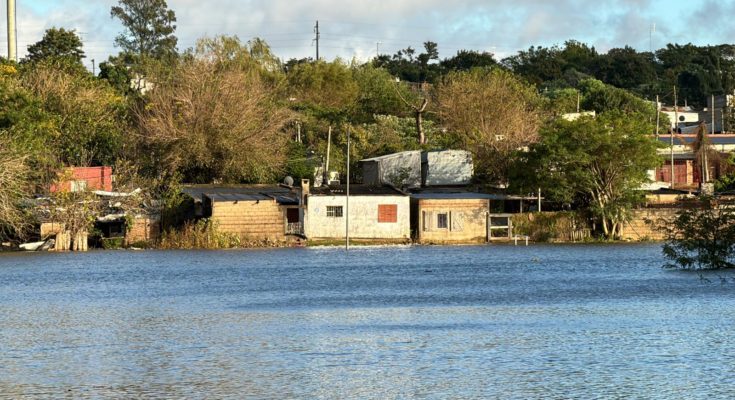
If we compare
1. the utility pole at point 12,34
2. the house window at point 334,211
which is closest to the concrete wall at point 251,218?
the house window at point 334,211

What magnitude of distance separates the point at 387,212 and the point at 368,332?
122ft

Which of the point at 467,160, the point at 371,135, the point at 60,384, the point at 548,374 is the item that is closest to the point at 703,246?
the point at 548,374

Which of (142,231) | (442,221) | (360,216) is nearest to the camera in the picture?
(142,231)

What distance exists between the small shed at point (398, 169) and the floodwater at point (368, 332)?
22.7 m

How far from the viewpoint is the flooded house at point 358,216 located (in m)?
65.8

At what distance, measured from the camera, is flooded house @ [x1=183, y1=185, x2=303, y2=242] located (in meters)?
63.3

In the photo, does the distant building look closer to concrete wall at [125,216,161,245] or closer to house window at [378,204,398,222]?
concrete wall at [125,216,161,245]

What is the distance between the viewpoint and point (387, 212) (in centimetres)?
6650

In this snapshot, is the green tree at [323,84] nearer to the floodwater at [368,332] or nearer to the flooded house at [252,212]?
the flooded house at [252,212]

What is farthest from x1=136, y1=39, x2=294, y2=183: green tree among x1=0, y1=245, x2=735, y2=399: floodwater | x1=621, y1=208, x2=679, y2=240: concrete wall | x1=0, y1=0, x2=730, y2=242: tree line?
x1=621, y1=208, x2=679, y2=240: concrete wall

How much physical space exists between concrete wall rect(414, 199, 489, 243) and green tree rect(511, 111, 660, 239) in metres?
3.69

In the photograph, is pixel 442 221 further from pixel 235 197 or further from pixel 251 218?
pixel 235 197

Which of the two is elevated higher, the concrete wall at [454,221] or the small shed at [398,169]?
the small shed at [398,169]

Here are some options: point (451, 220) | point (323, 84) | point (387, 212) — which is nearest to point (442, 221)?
point (451, 220)
